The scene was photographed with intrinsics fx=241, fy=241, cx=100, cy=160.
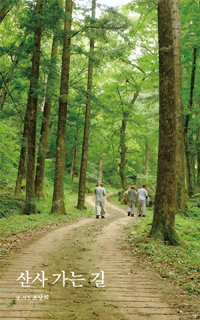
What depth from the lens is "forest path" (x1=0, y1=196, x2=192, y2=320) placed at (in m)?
3.14

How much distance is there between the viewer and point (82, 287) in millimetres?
4012

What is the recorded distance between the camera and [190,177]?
15148mm

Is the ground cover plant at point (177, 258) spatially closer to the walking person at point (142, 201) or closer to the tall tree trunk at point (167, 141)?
the tall tree trunk at point (167, 141)

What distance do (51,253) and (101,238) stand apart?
238 centimetres

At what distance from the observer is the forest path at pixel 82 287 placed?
314 cm

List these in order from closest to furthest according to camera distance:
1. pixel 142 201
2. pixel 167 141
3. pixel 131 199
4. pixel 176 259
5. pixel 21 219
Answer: pixel 176 259 < pixel 167 141 < pixel 21 219 < pixel 142 201 < pixel 131 199

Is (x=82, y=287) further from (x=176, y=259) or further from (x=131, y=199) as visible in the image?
(x=131, y=199)

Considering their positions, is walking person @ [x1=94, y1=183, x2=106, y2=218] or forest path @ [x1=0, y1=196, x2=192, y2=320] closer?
forest path @ [x1=0, y1=196, x2=192, y2=320]

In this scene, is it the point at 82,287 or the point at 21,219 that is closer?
the point at 82,287

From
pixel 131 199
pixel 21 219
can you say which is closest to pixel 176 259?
pixel 21 219

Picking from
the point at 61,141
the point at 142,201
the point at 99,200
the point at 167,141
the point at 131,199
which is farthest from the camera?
the point at 131,199

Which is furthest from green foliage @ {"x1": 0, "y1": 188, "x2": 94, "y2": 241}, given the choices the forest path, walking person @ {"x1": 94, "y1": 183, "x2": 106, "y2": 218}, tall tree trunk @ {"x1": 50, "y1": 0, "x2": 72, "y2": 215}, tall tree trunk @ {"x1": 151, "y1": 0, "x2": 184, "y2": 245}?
tall tree trunk @ {"x1": 151, "y1": 0, "x2": 184, "y2": 245}

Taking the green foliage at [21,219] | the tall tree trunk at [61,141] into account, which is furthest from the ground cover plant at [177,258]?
the tall tree trunk at [61,141]

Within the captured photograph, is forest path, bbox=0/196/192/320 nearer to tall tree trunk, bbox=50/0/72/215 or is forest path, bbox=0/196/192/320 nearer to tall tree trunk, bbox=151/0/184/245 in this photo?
tall tree trunk, bbox=151/0/184/245
